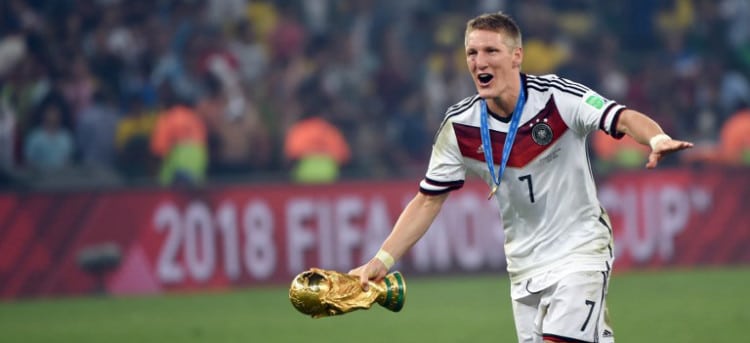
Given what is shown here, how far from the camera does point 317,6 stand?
67.6ft

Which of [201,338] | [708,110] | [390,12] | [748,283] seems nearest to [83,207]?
[201,338]

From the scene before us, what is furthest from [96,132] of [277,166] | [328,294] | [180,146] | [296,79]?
[328,294]

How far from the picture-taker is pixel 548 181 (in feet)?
22.1

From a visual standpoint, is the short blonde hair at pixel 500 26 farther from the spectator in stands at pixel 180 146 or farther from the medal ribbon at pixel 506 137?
the spectator in stands at pixel 180 146

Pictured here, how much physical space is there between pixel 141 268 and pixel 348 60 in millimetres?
4799

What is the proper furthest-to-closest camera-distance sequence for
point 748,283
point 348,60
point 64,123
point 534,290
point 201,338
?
point 348,60, point 64,123, point 748,283, point 201,338, point 534,290

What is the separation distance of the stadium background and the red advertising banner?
23mm

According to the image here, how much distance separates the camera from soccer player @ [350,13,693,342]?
21.5 feet

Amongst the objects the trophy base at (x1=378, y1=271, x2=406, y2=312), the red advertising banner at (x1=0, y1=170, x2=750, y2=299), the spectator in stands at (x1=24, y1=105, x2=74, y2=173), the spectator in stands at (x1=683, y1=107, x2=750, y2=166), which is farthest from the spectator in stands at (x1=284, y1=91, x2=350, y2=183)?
the trophy base at (x1=378, y1=271, x2=406, y2=312)

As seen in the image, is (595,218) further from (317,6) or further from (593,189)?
(317,6)

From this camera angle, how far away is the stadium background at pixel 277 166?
1555 centimetres

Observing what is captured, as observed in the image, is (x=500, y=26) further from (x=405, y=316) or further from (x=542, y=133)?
(x=405, y=316)

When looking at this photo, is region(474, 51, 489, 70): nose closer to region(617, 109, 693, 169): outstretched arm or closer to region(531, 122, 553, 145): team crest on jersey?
region(531, 122, 553, 145): team crest on jersey

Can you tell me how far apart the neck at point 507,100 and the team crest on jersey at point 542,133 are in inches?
6.0
